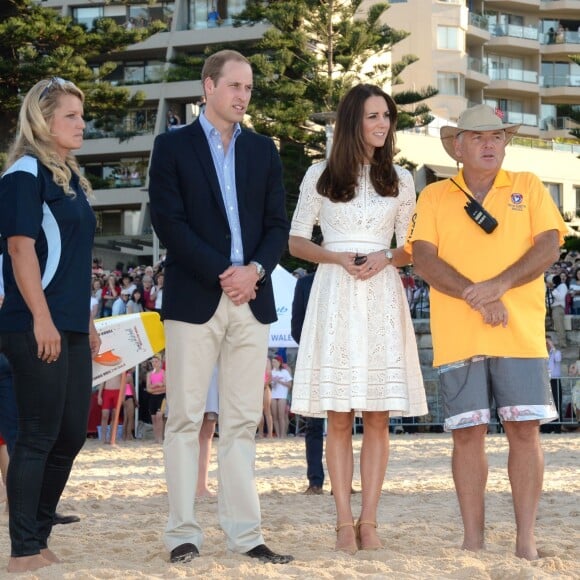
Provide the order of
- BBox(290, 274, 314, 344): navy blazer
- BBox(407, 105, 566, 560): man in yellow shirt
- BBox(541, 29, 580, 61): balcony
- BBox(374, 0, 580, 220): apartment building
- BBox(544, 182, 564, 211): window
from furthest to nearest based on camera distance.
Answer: BBox(541, 29, 580, 61): balcony, BBox(374, 0, 580, 220): apartment building, BBox(544, 182, 564, 211): window, BBox(290, 274, 314, 344): navy blazer, BBox(407, 105, 566, 560): man in yellow shirt

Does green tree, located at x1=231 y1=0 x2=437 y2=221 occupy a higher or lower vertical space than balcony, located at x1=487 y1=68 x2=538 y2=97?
lower

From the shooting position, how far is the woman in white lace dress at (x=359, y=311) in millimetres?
5750

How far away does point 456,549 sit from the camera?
5.63 meters

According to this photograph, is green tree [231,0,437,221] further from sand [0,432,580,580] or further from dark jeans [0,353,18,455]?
dark jeans [0,353,18,455]

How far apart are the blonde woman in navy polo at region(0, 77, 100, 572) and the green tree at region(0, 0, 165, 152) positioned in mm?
26071

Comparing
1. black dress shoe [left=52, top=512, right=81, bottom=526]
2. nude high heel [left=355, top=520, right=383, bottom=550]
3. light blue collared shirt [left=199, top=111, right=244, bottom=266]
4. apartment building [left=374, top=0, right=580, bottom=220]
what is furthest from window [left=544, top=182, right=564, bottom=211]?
light blue collared shirt [left=199, top=111, right=244, bottom=266]

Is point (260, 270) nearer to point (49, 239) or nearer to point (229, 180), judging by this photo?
point (229, 180)

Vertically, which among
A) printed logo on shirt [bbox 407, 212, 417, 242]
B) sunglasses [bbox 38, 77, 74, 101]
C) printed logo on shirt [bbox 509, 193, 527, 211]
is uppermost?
sunglasses [bbox 38, 77, 74, 101]

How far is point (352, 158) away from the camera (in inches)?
235

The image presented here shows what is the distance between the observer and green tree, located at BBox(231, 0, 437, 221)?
3459 centimetres

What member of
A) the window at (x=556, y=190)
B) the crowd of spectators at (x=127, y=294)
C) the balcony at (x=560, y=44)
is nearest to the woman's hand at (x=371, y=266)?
the crowd of spectators at (x=127, y=294)

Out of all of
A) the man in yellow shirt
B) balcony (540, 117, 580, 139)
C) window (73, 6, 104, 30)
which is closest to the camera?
the man in yellow shirt

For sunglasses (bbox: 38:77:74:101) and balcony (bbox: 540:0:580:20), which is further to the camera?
balcony (bbox: 540:0:580:20)

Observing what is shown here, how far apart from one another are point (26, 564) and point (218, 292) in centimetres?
139
